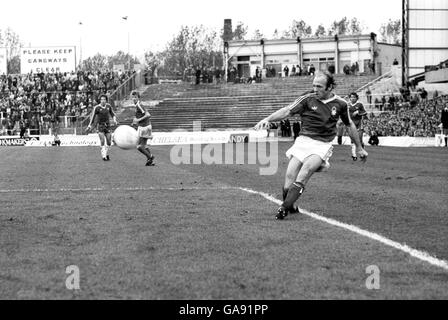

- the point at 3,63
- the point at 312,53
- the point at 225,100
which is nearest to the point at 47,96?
the point at 225,100

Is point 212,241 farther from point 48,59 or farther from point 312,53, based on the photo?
point 312,53

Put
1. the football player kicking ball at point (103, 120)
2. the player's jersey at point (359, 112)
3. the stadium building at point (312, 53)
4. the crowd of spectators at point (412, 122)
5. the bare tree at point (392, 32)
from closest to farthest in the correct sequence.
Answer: the football player kicking ball at point (103, 120) → the player's jersey at point (359, 112) → the crowd of spectators at point (412, 122) → the stadium building at point (312, 53) → the bare tree at point (392, 32)

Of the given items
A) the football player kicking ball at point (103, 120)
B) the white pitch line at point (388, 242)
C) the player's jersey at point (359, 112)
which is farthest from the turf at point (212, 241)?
the player's jersey at point (359, 112)

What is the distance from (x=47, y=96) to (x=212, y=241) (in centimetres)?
5920

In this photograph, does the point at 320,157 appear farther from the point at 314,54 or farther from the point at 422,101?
the point at 314,54

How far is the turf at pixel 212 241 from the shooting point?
20.1 ft

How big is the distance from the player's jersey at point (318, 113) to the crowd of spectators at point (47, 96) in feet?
148

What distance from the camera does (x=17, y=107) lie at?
6316cm

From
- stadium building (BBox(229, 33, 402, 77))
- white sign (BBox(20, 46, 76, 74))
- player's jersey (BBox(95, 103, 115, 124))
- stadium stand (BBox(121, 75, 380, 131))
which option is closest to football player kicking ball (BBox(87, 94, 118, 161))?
player's jersey (BBox(95, 103, 115, 124))

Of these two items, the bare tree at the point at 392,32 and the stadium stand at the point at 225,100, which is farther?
the bare tree at the point at 392,32

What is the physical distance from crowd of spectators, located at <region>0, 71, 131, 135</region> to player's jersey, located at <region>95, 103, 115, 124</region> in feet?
93.8

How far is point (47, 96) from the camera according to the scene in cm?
6525

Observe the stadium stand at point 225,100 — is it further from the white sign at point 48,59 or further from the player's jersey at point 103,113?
the player's jersey at point 103,113

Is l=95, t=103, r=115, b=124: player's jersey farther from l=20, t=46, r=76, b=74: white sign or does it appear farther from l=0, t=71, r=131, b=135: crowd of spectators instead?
l=20, t=46, r=76, b=74: white sign
